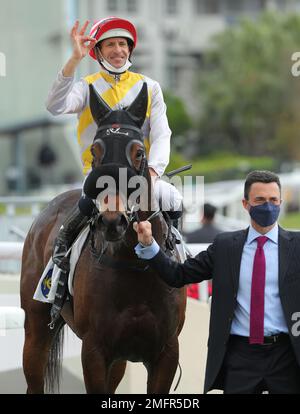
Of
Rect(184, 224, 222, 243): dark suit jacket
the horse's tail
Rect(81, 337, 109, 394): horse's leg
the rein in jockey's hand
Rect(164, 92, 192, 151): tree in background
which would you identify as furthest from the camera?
Rect(164, 92, 192, 151): tree in background

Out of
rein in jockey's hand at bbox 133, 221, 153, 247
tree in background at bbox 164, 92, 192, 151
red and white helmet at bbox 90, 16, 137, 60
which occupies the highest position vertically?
tree in background at bbox 164, 92, 192, 151

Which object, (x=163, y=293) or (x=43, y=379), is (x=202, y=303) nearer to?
(x=43, y=379)

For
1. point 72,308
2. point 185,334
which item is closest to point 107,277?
point 72,308

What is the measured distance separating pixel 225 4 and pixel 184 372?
62521mm

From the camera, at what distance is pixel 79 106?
5.09 meters

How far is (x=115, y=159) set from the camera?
4.54 m

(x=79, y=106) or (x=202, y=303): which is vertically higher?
(x=79, y=106)

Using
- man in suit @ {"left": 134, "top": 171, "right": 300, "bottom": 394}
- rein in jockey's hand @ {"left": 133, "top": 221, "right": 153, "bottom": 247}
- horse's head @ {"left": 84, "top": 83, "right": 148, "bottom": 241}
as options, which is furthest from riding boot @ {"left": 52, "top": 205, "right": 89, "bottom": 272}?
man in suit @ {"left": 134, "top": 171, "right": 300, "bottom": 394}

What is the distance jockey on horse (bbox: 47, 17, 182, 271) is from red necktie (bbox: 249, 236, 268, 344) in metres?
0.91

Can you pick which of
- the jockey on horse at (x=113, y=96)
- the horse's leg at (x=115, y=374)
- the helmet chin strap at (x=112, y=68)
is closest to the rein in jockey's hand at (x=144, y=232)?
the jockey on horse at (x=113, y=96)

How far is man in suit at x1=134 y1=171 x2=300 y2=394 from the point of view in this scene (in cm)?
423

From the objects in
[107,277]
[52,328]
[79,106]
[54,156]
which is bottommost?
[52,328]

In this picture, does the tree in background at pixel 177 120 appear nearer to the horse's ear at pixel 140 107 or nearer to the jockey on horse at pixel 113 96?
the jockey on horse at pixel 113 96

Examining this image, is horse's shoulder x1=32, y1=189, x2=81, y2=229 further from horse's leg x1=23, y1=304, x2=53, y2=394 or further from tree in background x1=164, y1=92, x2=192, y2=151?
tree in background x1=164, y1=92, x2=192, y2=151
